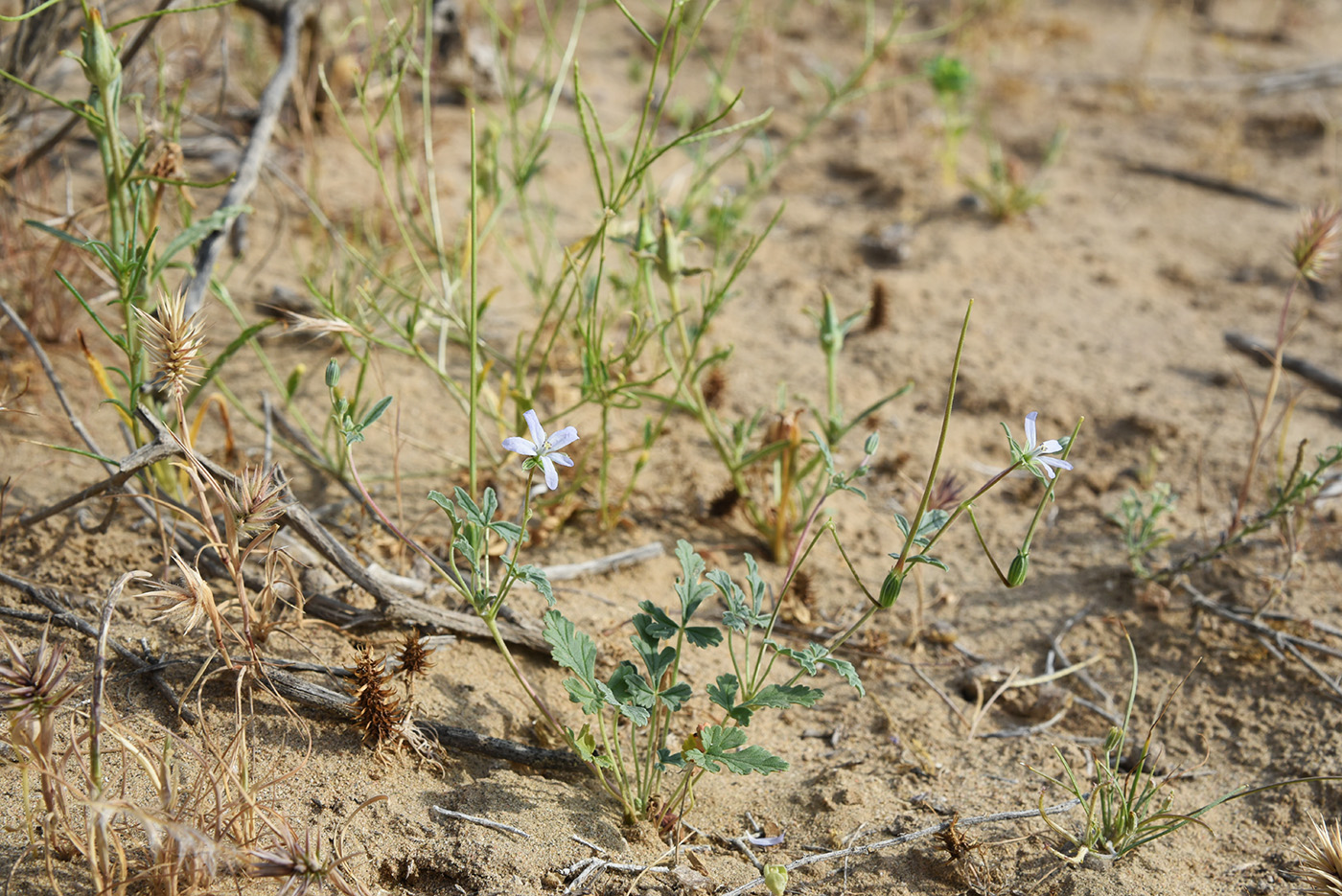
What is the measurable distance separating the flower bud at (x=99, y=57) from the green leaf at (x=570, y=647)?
1.15m

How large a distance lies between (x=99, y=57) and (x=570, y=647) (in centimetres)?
122

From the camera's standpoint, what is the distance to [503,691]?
1.78 metres

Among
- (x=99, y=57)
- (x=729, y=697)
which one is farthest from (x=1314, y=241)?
(x=99, y=57)

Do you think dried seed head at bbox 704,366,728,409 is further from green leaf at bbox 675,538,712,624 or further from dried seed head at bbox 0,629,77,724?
dried seed head at bbox 0,629,77,724

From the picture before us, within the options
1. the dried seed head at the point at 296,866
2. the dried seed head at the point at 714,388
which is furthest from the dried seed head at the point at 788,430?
the dried seed head at the point at 296,866

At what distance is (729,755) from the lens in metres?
1.42

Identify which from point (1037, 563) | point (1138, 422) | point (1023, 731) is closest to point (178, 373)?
point (1023, 731)

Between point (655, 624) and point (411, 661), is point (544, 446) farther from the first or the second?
point (411, 661)

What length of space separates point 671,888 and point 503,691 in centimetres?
49

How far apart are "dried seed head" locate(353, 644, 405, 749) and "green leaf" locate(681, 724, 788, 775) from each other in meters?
0.49

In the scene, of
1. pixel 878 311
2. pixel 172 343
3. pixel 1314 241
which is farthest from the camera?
pixel 878 311

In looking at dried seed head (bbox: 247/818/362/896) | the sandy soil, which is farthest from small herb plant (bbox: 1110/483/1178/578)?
dried seed head (bbox: 247/818/362/896)

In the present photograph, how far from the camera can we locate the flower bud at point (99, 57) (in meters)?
1.54

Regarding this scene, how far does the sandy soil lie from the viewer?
157cm
